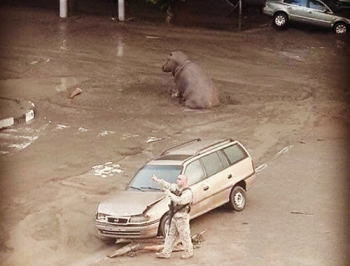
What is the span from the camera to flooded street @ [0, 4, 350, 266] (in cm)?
1438

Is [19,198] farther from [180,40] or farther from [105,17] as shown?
[105,17]

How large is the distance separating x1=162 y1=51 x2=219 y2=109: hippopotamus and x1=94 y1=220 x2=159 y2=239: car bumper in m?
10.0

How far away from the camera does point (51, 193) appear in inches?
670

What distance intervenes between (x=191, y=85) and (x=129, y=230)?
34.8ft

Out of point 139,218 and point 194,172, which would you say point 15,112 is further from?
point 139,218

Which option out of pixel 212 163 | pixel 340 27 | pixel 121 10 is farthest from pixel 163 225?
pixel 340 27

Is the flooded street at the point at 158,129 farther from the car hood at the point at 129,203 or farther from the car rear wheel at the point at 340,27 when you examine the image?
the car hood at the point at 129,203

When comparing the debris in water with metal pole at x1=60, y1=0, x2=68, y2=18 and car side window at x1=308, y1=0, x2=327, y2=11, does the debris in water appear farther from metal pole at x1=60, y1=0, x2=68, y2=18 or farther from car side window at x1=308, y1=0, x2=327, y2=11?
car side window at x1=308, y1=0, x2=327, y2=11

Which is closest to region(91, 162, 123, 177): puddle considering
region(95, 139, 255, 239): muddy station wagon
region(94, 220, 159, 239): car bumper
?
region(95, 139, 255, 239): muddy station wagon

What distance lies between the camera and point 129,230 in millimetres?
13742

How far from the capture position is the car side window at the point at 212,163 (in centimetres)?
1510

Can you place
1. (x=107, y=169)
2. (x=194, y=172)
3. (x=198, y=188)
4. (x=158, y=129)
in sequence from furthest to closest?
(x=158, y=129)
(x=107, y=169)
(x=194, y=172)
(x=198, y=188)

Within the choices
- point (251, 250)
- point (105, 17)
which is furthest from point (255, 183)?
point (105, 17)

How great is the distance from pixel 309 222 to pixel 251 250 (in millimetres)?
1848
